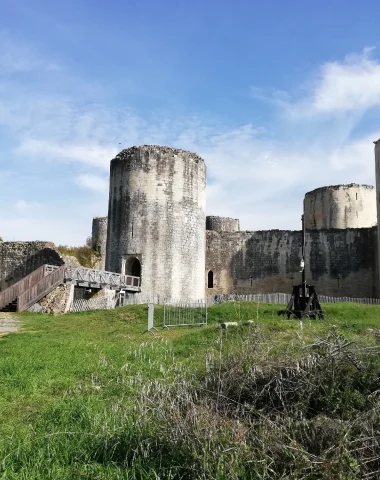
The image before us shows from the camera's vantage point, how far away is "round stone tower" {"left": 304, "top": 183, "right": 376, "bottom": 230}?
33.1 m

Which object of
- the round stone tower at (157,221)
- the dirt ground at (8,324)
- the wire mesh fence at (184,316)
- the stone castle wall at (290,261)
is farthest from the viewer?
the stone castle wall at (290,261)

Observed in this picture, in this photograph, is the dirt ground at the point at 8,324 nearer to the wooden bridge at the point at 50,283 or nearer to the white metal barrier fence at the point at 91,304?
the wooden bridge at the point at 50,283

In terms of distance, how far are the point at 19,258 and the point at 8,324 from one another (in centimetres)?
1603

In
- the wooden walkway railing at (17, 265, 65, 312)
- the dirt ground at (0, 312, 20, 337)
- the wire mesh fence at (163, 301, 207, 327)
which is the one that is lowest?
the dirt ground at (0, 312, 20, 337)

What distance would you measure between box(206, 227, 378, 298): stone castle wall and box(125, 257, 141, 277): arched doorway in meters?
5.62

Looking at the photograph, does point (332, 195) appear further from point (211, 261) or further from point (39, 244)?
point (39, 244)

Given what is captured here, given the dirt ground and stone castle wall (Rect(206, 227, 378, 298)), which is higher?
stone castle wall (Rect(206, 227, 378, 298))

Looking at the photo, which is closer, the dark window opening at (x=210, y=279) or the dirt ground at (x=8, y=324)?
the dirt ground at (x=8, y=324)

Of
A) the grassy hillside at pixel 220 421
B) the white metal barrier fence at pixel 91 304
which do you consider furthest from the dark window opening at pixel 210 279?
the grassy hillside at pixel 220 421

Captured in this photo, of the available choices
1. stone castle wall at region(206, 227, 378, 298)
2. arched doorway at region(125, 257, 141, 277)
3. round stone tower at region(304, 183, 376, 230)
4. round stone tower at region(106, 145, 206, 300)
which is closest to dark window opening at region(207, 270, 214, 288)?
stone castle wall at region(206, 227, 378, 298)

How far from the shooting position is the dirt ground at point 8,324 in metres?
→ 15.1

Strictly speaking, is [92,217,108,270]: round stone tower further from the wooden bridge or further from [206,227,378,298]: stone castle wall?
the wooden bridge

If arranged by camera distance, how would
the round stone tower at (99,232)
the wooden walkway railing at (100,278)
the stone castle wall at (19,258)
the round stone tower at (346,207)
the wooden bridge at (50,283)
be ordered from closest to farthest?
1. the wooden bridge at (50,283)
2. the wooden walkway railing at (100,278)
3. the stone castle wall at (19,258)
4. the round stone tower at (346,207)
5. the round stone tower at (99,232)

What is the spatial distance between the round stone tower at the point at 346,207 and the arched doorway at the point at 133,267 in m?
13.8
